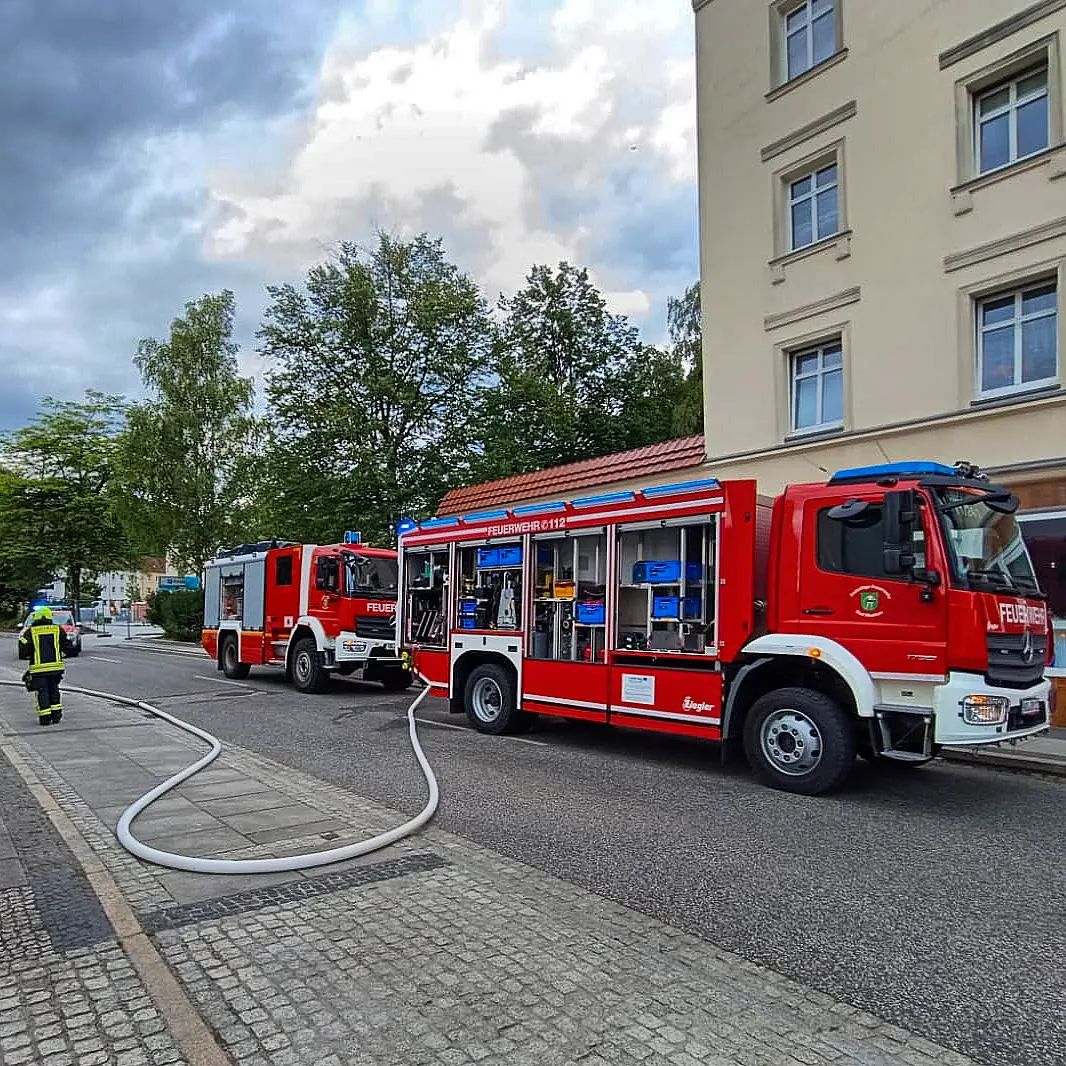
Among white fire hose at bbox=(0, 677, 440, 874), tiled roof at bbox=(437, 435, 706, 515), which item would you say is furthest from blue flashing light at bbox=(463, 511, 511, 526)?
tiled roof at bbox=(437, 435, 706, 515)

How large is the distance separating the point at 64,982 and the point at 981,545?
264 inches

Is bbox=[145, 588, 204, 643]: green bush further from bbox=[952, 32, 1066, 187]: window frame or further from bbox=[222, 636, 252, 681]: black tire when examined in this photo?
bbox=[952, 32, 1066, 187]: window frame

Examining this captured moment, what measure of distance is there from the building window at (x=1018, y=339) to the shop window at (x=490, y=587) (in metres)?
6.83

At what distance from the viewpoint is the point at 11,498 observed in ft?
144

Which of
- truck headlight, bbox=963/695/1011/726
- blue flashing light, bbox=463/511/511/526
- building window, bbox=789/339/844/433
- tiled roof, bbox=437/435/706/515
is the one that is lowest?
truck headlight, bbox=963/695/1011/726

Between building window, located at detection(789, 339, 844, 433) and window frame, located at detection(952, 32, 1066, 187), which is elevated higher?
window frame, located at detection(952, 32, 1066, 187)

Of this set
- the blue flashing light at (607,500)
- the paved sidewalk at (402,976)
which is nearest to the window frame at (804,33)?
the blue flashing light at (607,500)

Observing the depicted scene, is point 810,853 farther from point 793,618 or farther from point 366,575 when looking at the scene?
point 366,575

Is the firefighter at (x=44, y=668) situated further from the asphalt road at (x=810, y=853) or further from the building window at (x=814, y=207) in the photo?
the building window at (x=814, y=207)

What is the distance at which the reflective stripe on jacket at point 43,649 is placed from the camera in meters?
10.9

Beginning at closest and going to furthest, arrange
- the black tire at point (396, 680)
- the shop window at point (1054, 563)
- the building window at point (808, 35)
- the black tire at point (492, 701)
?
the black tire at point (492, 701) < the shop window at point (1054, 563) < the building window at point (808, 35) < the black tire at point (396, 680)

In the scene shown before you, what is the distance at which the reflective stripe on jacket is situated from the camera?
10.9 m

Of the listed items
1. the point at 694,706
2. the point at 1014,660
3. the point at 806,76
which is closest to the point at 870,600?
the point at 1014,660

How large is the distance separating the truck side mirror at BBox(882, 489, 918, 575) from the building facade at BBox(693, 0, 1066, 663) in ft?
16.6
